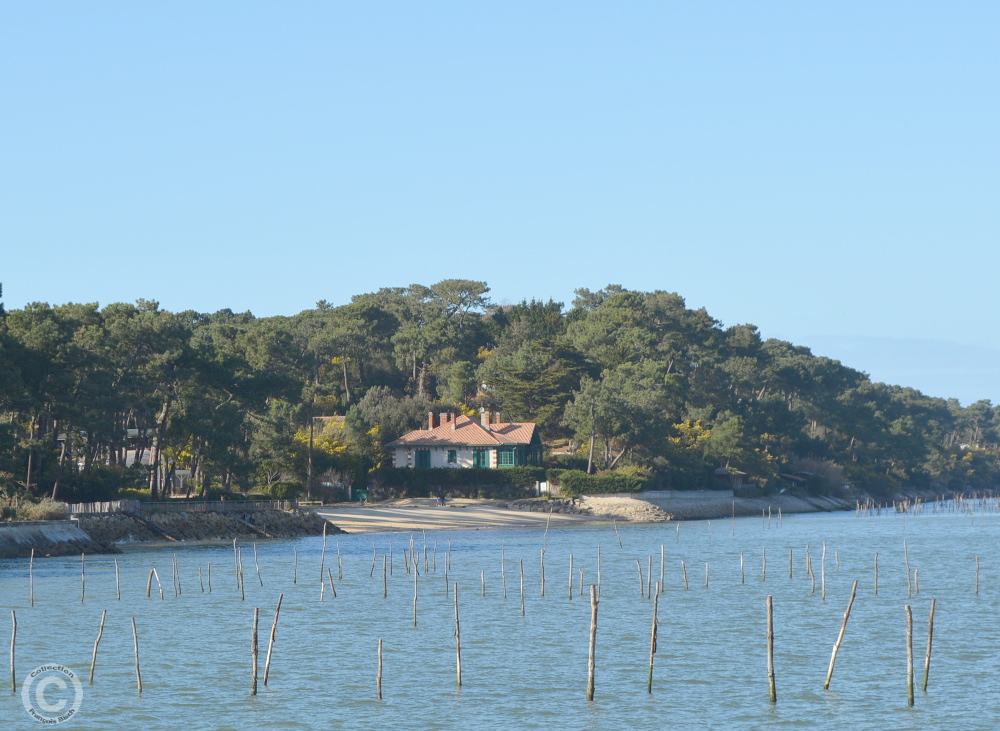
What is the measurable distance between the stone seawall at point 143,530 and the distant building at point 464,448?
80.5 ft

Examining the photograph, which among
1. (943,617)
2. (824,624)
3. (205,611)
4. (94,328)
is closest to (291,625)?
(205,611)

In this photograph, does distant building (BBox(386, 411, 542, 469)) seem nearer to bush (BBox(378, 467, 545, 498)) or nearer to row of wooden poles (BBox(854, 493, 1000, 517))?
bush (BBox(378, 467, 545, 498))

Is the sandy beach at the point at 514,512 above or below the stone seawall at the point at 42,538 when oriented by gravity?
above

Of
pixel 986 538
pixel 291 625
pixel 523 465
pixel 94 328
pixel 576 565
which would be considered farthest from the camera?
pixel 523 465

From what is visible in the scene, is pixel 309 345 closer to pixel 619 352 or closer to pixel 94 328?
pixel 619 352

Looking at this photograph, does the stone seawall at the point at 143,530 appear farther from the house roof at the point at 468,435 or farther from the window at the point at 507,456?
the window at the point at 507,456

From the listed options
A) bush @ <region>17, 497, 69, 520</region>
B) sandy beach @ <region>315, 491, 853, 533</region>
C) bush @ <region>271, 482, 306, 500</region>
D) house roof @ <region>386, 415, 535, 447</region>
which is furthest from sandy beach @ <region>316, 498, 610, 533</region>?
bush @ <region>17, 497, 69, 520</region>

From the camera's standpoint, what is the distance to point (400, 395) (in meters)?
139

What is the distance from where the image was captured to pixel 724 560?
234 feet

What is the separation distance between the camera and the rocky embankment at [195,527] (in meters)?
68.8

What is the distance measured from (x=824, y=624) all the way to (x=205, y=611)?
22731 millimetres

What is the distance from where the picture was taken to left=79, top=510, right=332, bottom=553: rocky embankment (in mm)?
68750

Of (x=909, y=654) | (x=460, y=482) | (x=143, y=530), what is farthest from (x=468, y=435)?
(x=909, y=654)

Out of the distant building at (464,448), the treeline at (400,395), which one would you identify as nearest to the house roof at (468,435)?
the distant building at (464,448)
